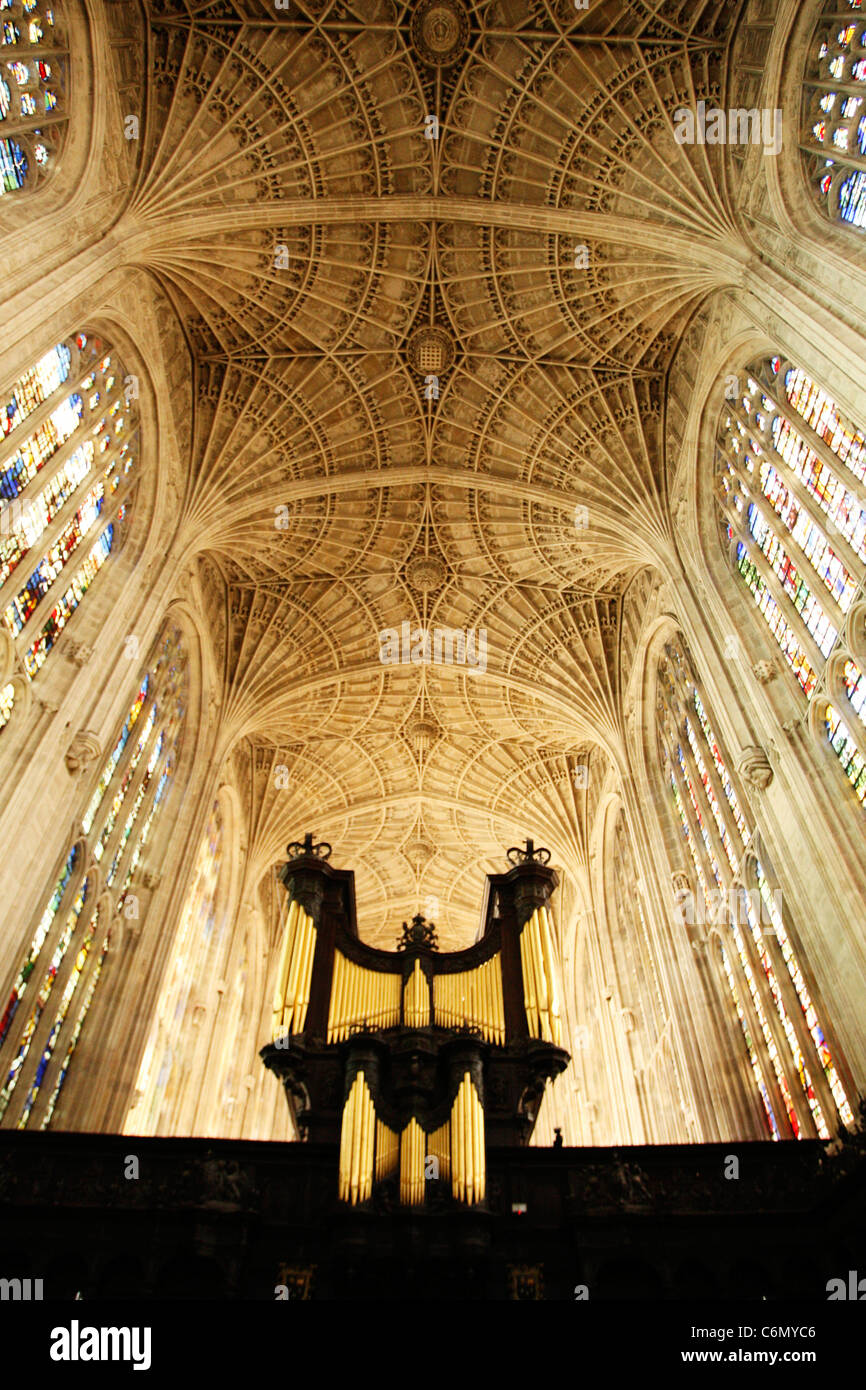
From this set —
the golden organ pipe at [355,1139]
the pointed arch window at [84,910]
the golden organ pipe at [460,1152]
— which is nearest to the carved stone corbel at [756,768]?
the golden organ pipe at [460,1152]

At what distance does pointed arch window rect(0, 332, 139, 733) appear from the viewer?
Result: 1441 cm

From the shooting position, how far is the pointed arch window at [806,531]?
14.0 m

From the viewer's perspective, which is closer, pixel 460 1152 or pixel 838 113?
pixel 460 1152

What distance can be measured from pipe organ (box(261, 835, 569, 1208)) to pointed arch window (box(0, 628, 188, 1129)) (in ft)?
12.5

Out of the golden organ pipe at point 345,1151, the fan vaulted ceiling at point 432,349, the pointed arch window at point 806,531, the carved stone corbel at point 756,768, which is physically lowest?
the golden organ pipe at point 345,1151

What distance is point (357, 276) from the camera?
21281 mm

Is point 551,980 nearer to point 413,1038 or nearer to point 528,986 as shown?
point 528,986

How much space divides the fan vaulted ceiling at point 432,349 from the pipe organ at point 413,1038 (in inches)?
371

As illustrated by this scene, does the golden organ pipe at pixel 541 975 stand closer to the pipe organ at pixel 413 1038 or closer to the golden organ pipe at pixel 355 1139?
the pipe organ at pixel 413 1038

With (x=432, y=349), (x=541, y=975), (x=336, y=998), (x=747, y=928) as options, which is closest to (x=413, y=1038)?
(x=336, y=998)

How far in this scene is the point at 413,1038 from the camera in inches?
549

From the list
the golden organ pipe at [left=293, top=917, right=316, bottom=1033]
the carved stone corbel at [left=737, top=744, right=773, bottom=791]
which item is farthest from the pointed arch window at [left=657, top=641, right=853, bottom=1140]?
→ the golden organ pipe at [left=293, top=917, right=316, bottom=1033]

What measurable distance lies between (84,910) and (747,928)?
518 inches
